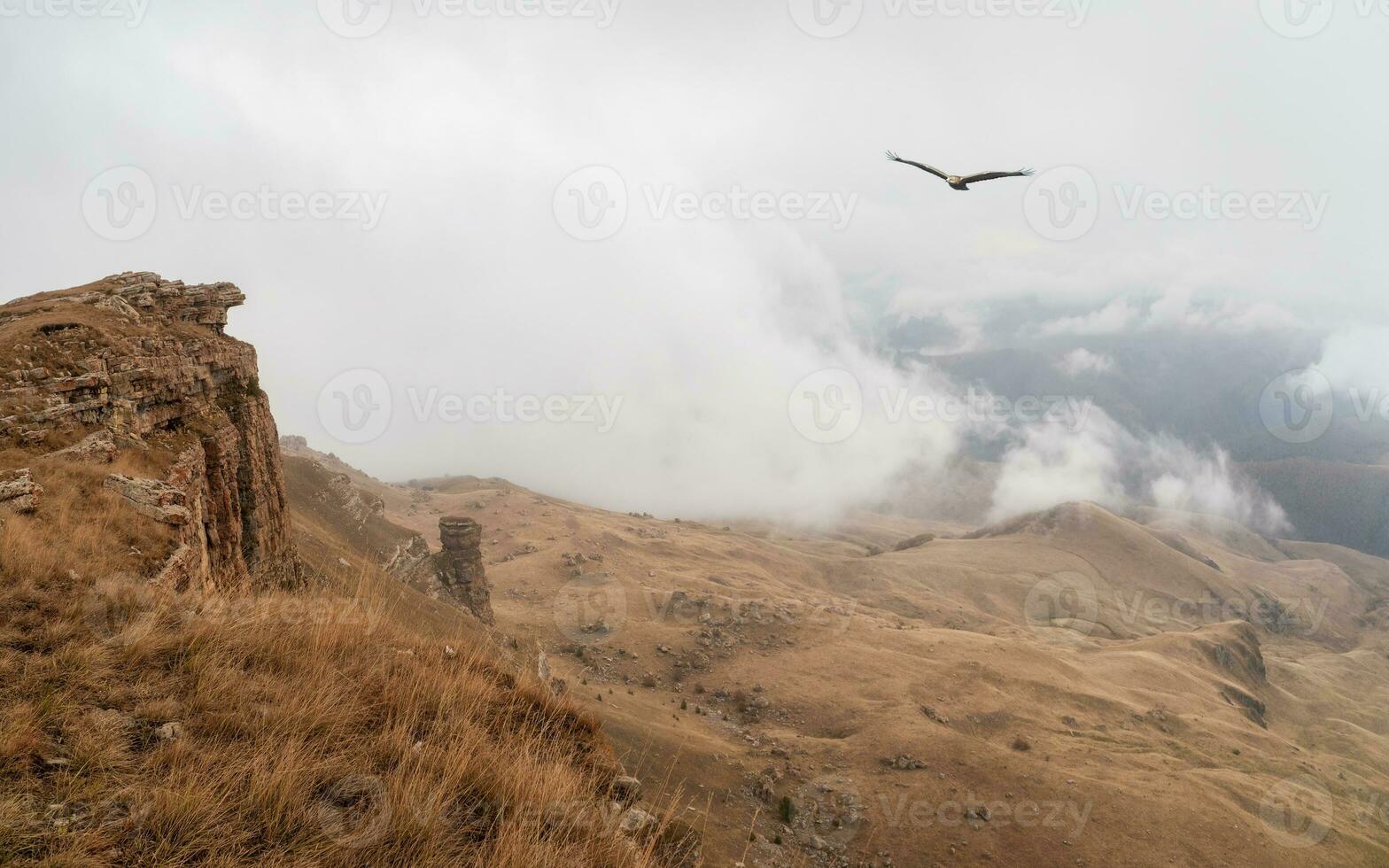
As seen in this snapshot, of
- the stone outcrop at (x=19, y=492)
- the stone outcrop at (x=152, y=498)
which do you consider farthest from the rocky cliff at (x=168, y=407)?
the stone outcrop at (x=19, y=492)

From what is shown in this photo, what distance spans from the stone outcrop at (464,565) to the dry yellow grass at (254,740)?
83.3 ft

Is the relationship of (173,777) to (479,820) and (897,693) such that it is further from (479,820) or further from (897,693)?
(897,693)

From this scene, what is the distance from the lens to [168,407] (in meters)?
11.1

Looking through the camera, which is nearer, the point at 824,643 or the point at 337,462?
the point at 824,643

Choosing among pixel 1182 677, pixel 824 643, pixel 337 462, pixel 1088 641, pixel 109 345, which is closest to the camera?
pixel 109 345

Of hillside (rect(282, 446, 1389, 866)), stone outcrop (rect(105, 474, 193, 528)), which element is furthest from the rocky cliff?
hillside (rect(282, 446, 1389, 866))

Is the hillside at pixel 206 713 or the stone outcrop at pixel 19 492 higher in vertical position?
the stone outcrop at pixel 19 492

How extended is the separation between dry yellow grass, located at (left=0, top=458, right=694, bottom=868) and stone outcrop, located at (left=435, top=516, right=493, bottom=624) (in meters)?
25.4

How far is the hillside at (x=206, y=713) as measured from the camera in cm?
350

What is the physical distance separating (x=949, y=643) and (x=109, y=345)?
3785cm

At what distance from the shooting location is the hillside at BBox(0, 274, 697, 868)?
→ 11.5 feet

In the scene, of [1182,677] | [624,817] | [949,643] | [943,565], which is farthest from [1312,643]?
[624,817]

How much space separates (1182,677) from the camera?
132 ft

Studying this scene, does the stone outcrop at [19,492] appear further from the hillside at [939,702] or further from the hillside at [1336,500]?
the hillside at [1336,500]
